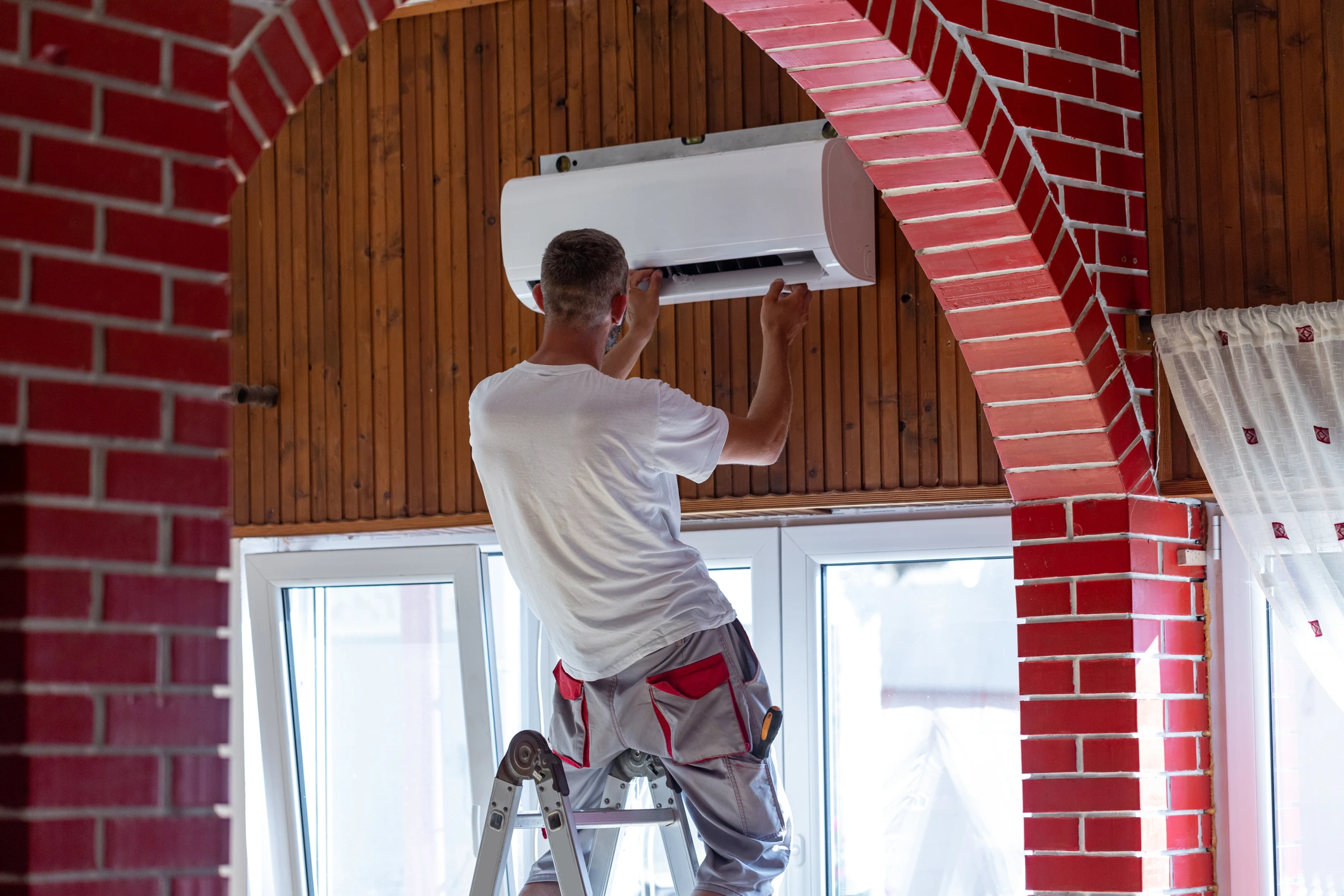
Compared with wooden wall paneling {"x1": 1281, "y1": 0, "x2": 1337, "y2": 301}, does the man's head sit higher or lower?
lower

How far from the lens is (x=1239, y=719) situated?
3.20 metres

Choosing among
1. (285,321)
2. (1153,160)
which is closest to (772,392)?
(1153,160)

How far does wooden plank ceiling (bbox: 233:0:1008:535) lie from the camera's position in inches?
138

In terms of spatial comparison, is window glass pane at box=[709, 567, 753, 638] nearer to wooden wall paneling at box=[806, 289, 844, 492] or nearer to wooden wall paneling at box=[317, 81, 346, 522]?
wooden wall paneling at box=[806, 289, 844, 492]

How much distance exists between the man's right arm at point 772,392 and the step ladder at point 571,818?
588 mm

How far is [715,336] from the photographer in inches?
144

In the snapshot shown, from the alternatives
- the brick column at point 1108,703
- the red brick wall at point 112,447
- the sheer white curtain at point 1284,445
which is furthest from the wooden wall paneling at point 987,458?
the red brick wall at point 112,447

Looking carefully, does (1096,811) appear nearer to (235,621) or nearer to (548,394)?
(548,394)

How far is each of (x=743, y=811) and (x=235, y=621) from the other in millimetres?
2322

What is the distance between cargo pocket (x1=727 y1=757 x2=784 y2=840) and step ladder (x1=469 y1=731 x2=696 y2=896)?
19 cm

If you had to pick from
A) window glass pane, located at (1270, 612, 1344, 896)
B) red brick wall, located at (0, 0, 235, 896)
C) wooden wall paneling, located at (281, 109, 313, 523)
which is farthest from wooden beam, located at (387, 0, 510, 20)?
window glass pane, located at (1270, 612, 1344, 896)

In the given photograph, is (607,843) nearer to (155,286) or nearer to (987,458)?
(987,458)

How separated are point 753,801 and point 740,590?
4.30 ft

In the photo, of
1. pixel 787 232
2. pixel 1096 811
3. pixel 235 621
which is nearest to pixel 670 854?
pixel 1096 811
